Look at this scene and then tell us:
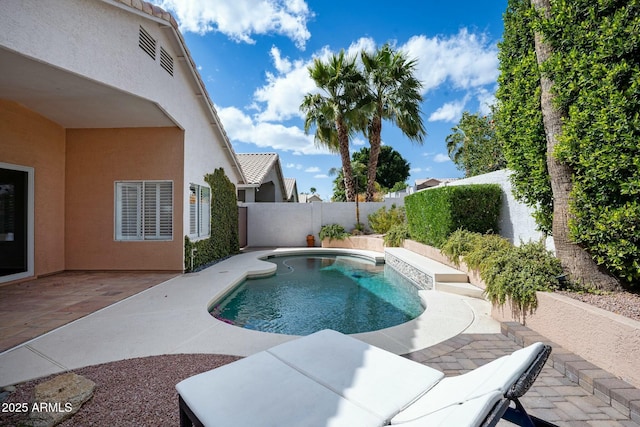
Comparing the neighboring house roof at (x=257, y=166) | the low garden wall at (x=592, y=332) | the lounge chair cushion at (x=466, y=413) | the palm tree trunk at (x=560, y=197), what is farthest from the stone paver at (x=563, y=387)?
the neighboring house roof at (x=257, y=166)

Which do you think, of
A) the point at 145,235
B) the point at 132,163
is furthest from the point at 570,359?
the point at 132,163

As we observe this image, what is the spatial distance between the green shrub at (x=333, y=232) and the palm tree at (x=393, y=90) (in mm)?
6121

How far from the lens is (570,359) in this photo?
3377 mm

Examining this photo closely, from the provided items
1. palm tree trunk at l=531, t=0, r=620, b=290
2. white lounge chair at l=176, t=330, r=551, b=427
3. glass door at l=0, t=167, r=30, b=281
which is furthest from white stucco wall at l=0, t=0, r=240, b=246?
palm tree trunk at l=531, t=0, r=620, b=290

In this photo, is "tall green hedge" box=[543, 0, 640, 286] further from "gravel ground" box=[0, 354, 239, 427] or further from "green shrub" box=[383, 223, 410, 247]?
"green shrub" box=[383, 223, 410, 247]

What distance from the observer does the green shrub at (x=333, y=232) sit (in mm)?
16062

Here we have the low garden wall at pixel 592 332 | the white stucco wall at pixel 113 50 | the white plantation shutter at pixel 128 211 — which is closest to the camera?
the low garden wall at pixel 592 332

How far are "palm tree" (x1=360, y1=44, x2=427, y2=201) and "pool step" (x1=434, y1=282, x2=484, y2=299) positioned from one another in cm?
1076

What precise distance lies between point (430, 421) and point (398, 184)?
1620 inches

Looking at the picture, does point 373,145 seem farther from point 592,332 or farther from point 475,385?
point 475,385

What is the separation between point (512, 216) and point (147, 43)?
10.6 m

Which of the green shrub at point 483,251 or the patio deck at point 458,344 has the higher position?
the green shrub at point 483,251

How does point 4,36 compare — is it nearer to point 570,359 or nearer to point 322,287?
point 322,287

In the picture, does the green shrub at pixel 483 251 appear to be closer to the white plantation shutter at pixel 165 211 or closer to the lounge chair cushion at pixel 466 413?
the lounge chair cushion at pixel 466 413
